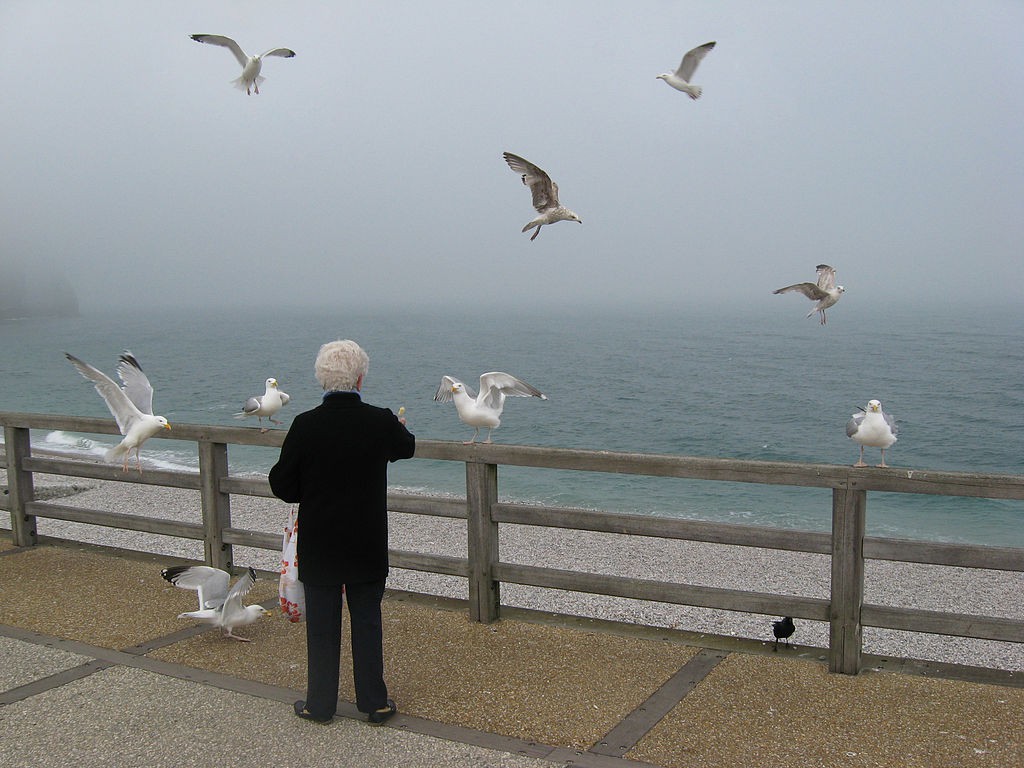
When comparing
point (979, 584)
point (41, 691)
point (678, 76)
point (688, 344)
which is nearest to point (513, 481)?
point (979, 584)

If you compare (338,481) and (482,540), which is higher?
(338,481)

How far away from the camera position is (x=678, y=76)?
7.10 meters

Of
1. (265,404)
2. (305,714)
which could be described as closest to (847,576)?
(305,714)

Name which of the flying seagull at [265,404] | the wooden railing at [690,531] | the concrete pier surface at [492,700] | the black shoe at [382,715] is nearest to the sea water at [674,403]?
the flying seagull at [265,404]

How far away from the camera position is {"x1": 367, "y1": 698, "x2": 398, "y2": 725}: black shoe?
170 inches

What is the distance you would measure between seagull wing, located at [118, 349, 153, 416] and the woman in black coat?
278 centimetres

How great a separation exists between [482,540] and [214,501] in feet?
7.41

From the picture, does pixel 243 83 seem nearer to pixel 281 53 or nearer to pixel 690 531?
pixel 281 53

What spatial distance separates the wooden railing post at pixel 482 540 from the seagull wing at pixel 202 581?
155cm

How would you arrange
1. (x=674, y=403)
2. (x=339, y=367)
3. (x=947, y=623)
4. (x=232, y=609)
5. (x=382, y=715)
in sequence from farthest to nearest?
(x=674, y=403) → (x=232, y=609) → (x=947, y=623) → (x=382, y=715) → (x=339, y=367)

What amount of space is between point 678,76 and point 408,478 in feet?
69.5

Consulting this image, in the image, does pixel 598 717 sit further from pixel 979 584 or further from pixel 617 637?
pixel 979 584

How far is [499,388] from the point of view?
21.1 feet

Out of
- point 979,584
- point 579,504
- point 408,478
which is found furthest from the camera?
point 408,478
